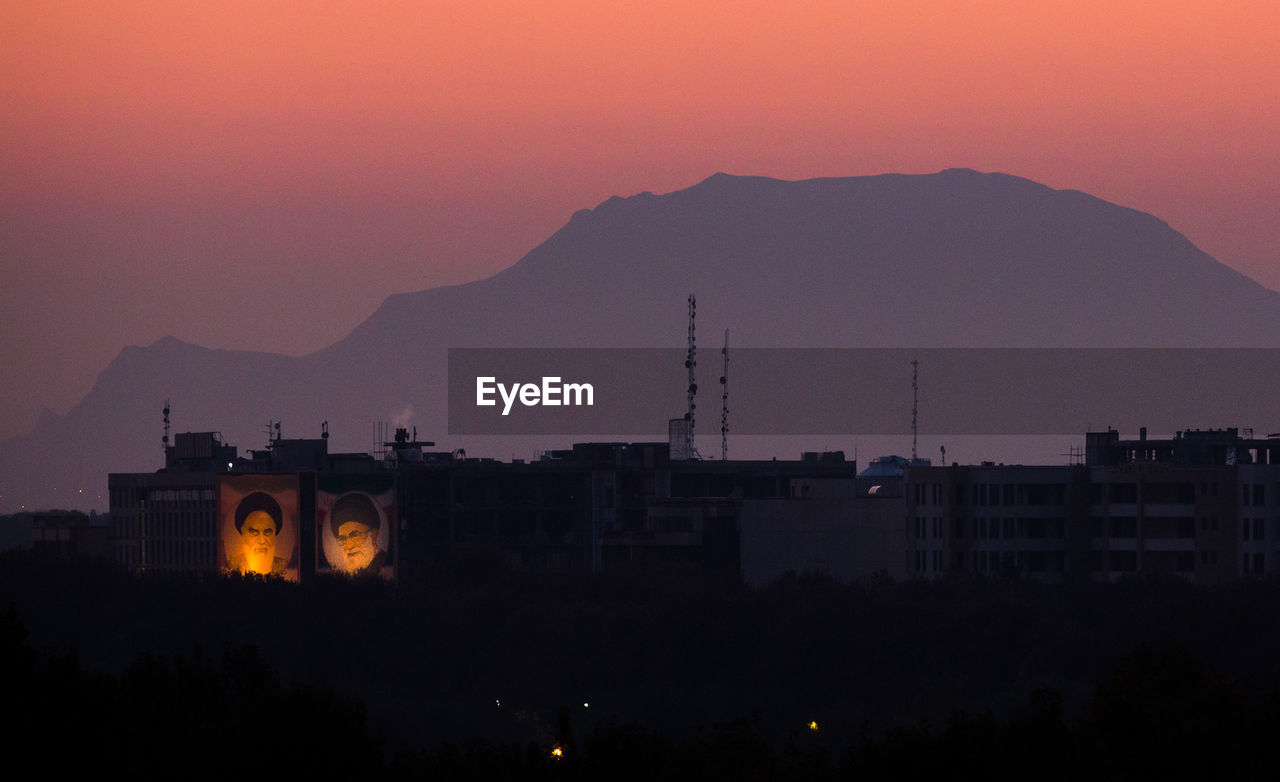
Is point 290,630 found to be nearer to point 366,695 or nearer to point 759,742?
point 366,695

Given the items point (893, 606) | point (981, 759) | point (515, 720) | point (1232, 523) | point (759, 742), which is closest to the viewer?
point (981, 759)

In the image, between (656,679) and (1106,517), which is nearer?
(656,679)

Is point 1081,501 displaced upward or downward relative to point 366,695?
upward

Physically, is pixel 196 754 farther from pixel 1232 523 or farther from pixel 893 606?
pixel 1232 523

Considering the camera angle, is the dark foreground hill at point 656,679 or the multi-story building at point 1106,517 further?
the multi-story building at point 1106,517

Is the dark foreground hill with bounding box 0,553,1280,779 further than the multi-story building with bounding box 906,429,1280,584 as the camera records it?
No

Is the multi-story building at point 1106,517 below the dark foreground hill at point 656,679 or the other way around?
the other way around

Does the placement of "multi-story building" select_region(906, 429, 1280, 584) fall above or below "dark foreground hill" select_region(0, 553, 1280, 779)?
above

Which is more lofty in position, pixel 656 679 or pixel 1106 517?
pixel 1106 517

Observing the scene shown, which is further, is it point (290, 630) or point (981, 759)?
point (290, 630)

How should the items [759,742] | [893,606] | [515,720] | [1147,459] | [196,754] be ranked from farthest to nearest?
[1147,459] < [893,606] < [515,720] < [759,742] < [196,754]

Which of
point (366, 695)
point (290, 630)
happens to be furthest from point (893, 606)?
point (290, 630)
